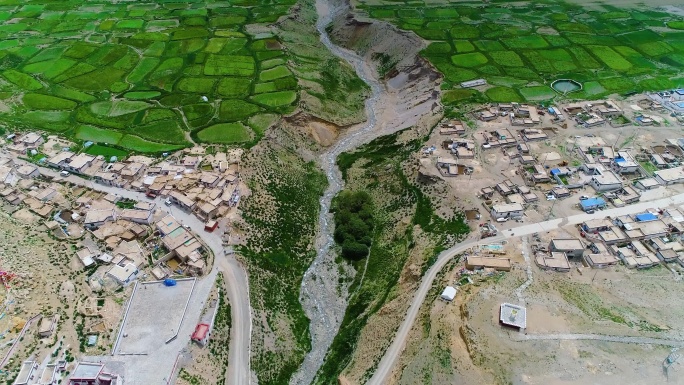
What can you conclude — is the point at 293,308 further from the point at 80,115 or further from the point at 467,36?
the point at 467,36

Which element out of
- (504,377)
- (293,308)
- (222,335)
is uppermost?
(504,377)

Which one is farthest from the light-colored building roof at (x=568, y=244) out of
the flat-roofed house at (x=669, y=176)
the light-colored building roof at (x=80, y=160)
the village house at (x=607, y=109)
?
the light-colored building roof at (x=80, y=160)

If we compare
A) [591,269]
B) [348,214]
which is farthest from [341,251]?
[591,269]

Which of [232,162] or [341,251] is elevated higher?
[232,162]

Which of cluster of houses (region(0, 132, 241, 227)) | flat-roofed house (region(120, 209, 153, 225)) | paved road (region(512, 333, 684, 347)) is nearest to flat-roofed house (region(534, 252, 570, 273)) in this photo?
paved road (region(512, 333, 684, 347))

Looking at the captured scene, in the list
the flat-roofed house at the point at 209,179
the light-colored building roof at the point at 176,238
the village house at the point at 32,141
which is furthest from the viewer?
the village house at the point at 32,141

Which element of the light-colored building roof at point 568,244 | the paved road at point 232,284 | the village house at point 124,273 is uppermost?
the light-colored building roof at point 568,244

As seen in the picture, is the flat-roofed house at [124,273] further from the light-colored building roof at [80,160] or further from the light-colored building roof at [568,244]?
the light-colored building roof at [568,244]
